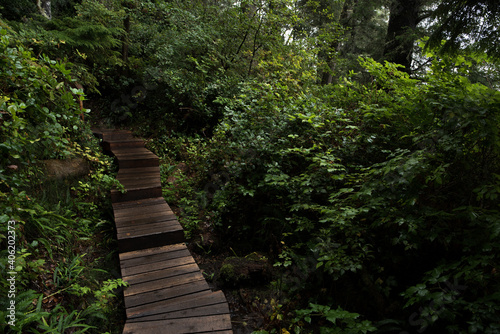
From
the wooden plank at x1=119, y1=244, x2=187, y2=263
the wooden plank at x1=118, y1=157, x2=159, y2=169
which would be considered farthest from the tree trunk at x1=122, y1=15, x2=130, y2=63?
the wooden plank at x1=119, y1=244, x2=187, y2=263

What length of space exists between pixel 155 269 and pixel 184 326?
125 centimetres

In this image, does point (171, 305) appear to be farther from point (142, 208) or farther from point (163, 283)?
point (142, 208)

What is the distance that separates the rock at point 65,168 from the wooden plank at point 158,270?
250cm

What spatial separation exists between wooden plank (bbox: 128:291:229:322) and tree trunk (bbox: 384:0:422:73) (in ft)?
27.1

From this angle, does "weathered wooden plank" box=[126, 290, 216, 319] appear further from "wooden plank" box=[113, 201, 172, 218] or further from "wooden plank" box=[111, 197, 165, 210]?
"wooden plank" box=[111, 197, 165, 210]

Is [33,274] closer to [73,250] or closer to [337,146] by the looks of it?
[73,250]

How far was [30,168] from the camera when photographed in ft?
14.5

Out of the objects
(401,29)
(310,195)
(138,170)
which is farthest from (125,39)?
(401,29)

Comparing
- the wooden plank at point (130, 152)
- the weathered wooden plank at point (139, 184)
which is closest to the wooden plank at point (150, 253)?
the weathered wooden plank at point (139, 184)

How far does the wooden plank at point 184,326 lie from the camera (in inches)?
125

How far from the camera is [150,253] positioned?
4.64 metres

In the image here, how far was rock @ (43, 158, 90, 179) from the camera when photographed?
197 inches

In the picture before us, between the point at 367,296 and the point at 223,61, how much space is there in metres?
9.24

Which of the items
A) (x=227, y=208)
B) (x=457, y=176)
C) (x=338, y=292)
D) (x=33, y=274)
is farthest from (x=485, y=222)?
(x=33, y=274)
